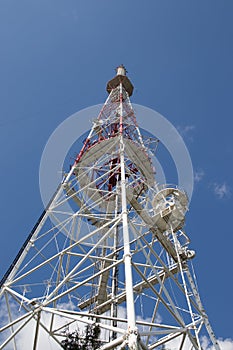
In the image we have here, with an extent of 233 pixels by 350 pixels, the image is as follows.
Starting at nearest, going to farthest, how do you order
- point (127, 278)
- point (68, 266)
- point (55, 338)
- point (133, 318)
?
point (133, 318), point (127, 278), point (55, 338), point (68, 266)

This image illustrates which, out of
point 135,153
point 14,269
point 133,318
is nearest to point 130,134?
point 135,153

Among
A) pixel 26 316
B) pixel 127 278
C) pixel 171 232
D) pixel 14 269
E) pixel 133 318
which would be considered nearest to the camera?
pixel 133 318

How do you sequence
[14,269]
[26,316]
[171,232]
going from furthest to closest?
[171,232], [14,269], [26,316]

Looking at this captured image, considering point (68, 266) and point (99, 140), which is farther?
point (99, 140)

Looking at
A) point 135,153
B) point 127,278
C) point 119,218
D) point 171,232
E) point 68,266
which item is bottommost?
point 127,278

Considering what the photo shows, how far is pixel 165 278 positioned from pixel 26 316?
5.19 m

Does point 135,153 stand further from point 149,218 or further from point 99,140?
point 149,218

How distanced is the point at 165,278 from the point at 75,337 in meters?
6.39

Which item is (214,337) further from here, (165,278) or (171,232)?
(171,232)

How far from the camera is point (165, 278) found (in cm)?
1303

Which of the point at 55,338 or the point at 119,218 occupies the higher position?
the point at 119,218

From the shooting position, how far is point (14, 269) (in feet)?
38.5

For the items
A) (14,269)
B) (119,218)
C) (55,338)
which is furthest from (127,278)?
(14,269)

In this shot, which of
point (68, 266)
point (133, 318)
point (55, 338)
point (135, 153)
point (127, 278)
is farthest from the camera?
point (135, 153)
